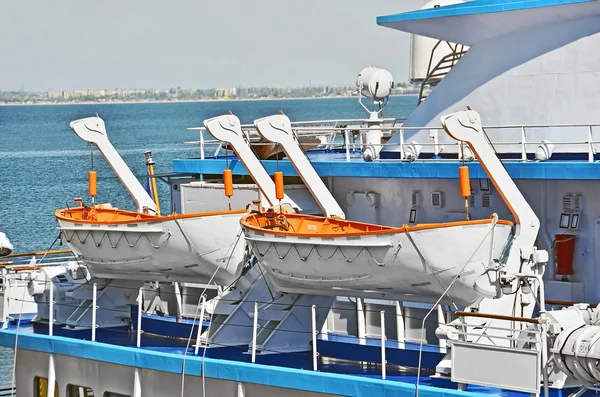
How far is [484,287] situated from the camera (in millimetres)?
15484

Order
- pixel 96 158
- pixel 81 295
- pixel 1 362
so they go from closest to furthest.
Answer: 1. pixel 81 295
2. pixel 1 362
3. pixel 96 158

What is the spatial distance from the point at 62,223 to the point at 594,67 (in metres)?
8.65

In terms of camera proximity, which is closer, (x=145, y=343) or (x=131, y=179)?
(x=145, y=343)

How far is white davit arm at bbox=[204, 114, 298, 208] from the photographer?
63.8 feet

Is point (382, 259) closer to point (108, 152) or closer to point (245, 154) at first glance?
point (245, 154)

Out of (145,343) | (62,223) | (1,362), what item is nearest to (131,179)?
(62,223)

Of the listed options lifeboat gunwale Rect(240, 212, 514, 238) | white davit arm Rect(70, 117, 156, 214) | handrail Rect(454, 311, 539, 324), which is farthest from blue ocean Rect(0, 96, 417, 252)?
handrail Rect(454, 311, 539, 324)

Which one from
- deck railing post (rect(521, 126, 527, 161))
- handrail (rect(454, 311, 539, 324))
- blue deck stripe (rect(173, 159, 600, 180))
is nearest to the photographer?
handrail (rect(454, 311, 539, 324))

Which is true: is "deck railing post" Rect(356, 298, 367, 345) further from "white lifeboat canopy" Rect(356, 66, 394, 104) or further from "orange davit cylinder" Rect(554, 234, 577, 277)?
"white lifeboat canopy" Rect(356, 66, 394, 104)

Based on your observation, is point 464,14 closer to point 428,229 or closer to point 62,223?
point 428,229

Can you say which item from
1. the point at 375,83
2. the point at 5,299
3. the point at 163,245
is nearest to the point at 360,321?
the point at 163,245

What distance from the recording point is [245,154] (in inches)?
779

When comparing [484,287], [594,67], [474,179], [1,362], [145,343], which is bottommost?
[1,362]

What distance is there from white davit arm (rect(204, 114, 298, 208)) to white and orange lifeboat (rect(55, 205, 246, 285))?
1.44 meters
